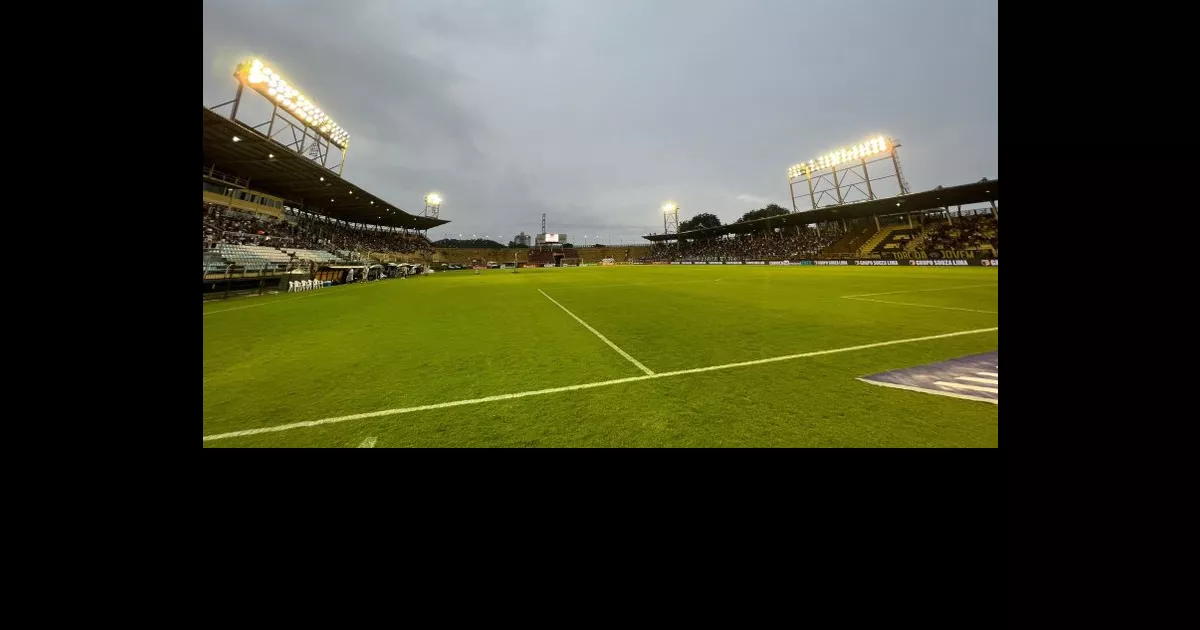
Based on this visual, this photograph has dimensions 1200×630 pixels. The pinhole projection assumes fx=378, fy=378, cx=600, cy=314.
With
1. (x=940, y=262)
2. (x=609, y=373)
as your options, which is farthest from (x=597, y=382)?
(x=940, y=262)

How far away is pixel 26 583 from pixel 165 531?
28cm

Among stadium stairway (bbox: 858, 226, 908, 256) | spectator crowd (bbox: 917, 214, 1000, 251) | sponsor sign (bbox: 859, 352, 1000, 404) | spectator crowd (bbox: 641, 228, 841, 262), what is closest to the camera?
sponsor sign (bbox: 859, 352, 1000, 404)

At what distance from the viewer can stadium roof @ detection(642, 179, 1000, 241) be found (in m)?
34.0

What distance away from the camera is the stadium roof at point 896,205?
34.0m

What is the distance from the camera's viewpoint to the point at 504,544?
1.30 meters

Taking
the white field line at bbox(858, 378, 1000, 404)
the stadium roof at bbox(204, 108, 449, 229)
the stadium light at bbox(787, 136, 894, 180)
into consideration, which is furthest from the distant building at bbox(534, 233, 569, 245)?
the white field line at bbox(858, 378, 1000, 404)

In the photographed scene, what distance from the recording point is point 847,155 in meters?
46.2

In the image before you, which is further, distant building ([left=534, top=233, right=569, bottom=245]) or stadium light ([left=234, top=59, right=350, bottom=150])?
distant building ([left=534, top=233, right=569, bottom=245])

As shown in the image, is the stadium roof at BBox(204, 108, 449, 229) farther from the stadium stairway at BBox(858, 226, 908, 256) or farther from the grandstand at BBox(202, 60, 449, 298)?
the stadium stairway at BBox(858, 226, 908, 256)

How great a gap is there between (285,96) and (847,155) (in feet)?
185

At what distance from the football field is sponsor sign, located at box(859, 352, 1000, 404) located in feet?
0.36

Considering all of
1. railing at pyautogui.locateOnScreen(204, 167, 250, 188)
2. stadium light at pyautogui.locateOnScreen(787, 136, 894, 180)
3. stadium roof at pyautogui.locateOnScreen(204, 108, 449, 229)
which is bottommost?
railing at pyautogui.locateOnScreen(204, 167, 250, 188)
